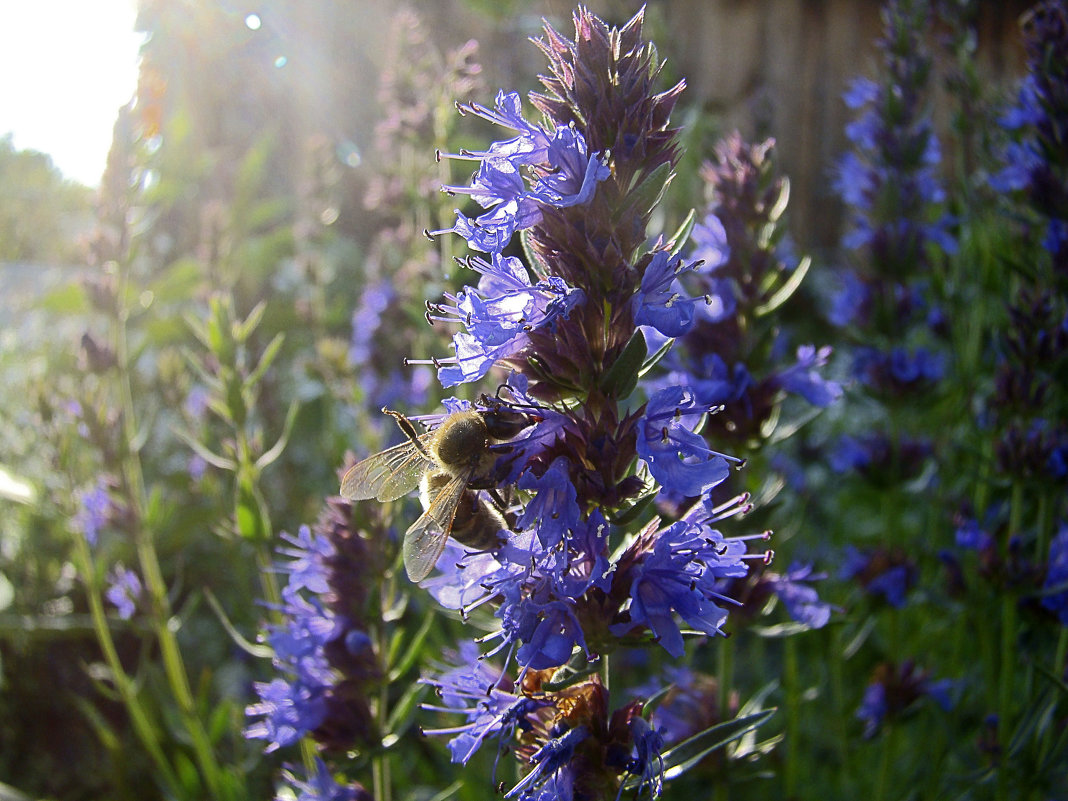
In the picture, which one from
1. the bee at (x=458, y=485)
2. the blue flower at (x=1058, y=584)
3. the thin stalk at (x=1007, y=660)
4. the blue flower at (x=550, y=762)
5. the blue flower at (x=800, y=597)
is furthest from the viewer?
the blue flower at (x=1058, y=584)

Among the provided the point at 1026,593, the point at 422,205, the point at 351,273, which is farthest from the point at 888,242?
the point at 351,273

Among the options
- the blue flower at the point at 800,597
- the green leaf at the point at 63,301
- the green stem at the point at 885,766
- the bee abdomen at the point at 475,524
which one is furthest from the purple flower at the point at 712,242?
the green leaf at the point at 63,301

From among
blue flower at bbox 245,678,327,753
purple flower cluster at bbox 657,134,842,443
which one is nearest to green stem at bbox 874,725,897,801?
purple flower cluster at bbox 657,134,842,443

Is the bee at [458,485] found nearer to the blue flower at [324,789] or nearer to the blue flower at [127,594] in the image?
the blue flower at [324,789]

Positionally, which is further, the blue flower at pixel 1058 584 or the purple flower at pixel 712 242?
the blue flower at pixel 1058 584

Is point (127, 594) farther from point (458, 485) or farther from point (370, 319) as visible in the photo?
point (370, 319)

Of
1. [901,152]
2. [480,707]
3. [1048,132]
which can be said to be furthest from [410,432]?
[901,152]

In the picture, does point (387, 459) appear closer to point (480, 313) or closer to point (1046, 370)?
point (480, 313)

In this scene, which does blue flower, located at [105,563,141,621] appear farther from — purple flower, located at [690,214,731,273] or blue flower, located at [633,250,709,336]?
blue flower, located at [633,250,709,336]
